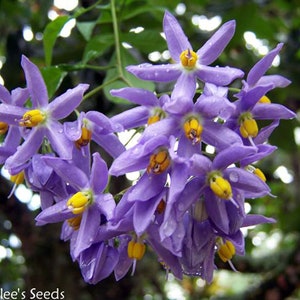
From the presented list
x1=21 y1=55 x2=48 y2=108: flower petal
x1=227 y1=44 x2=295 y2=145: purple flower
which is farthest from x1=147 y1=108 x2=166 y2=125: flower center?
x1=21 y1=55 x2=48 y2=108: flower petal

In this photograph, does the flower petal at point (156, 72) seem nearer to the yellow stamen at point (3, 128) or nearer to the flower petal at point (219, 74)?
the flower petal at point (219, 74)

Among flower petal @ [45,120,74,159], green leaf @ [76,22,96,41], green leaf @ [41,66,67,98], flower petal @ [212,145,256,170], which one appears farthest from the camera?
green leaf @ [76,22,96,41]

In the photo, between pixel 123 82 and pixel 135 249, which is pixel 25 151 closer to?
pixel 135 249

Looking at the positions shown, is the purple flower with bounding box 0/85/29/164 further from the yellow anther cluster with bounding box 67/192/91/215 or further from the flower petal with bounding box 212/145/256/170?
the flower petal with bounding box 212/145/256/170

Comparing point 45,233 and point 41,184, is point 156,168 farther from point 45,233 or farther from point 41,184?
point 45,233

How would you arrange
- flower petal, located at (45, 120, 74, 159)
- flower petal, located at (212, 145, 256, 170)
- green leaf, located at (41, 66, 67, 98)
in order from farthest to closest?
green leaf, located at (41, 66, 67, 98)
flower petal, located at (45, 120, 74, 159)
flower petal, located at (212, 145, 256, 170)

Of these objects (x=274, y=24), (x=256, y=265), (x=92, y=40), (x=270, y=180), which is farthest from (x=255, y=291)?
(x=92, y=40)

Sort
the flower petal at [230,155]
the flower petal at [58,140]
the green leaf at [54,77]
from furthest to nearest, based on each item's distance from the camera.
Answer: the green leaf at [54,77] < the flower petal at [58,140] < the flower petal at [230,155]

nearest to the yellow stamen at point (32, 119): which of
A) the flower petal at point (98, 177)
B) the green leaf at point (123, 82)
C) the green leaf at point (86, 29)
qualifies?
the flower petal at point (98, 177)
